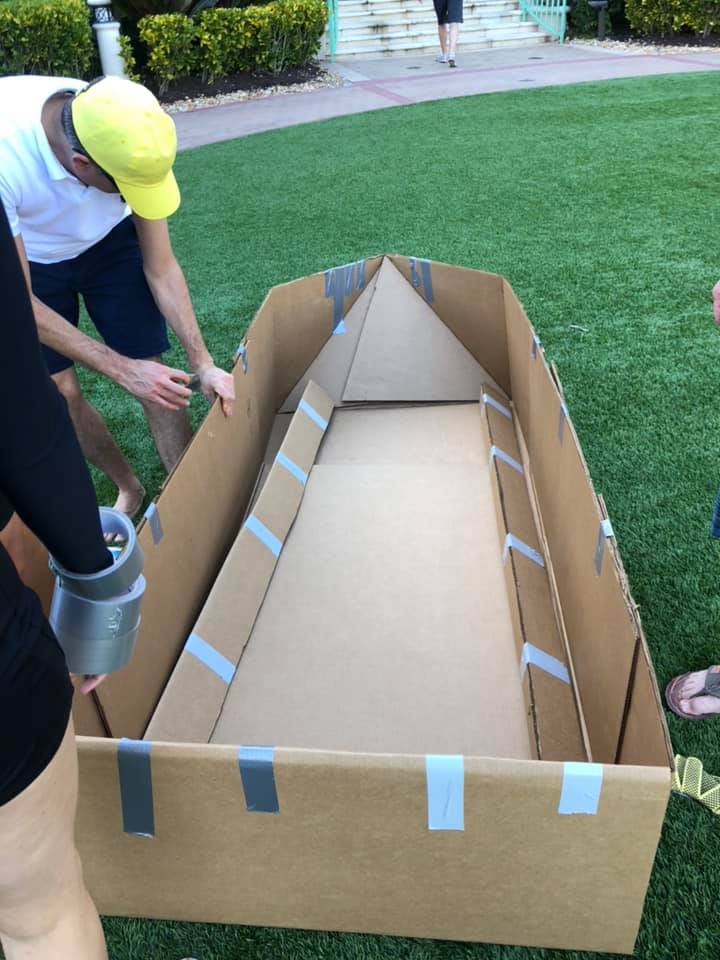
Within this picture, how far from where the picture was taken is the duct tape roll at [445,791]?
2.93 ft

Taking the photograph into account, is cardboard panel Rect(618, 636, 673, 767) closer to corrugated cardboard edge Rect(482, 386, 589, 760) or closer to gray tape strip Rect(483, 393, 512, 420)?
corrugated cardboard edge Rect(482, 386, 589, 760)

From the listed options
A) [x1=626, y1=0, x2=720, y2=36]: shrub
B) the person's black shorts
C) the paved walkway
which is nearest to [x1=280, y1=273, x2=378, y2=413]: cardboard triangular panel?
the paved walkway

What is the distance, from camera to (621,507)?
82.4 inches

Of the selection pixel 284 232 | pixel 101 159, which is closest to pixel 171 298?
pixel 101 159

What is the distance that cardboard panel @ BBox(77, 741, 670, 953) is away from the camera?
2.97 ft

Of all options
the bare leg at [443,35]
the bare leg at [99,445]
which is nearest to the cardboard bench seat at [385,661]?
the bare leg at [99,445]

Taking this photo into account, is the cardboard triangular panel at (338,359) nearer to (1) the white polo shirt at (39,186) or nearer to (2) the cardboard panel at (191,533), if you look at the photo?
(2) the cardboard panel at (191,533)

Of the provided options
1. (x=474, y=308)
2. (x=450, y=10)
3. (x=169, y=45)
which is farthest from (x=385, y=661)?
(x=450, y=10)

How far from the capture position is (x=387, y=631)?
1.69 meters

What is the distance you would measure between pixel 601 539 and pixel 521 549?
561mm

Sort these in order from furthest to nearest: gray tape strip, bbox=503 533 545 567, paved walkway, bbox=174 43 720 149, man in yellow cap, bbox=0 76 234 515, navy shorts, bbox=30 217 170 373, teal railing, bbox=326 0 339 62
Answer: teal railing, bbox=326 0 339 62 < paved walkway, bbox=174 43 720 149 < navy shorts, bbox=30 217 170 373 < gray tape strip, bbox=503 533 545 567 < man in yellow cap, bbox=0 76 234 515

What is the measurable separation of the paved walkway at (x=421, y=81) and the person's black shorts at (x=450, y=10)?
20.4 inches

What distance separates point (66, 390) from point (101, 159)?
0.69 m

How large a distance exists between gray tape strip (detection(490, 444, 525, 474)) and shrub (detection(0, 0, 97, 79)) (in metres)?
8.07
